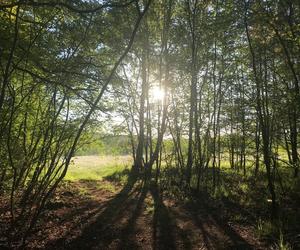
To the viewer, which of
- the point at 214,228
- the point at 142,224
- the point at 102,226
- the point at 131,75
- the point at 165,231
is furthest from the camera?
the point at 131,75

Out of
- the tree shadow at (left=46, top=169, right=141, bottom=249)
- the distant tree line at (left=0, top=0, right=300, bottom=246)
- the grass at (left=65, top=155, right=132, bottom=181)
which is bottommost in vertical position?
the tree shadow at (left=46, top=169, right=141, bottom=249)

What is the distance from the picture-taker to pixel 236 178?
15844 millimetres

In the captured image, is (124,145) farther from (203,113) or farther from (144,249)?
(144,249)

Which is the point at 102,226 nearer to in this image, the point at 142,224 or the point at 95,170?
the point at 142,224

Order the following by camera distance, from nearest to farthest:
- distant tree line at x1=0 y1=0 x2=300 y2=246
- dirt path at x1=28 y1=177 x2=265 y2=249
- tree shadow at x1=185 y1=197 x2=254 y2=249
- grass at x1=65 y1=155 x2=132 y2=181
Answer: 1. distant tree line at x1=0 y1=0 x2=300 y2=246
2. tree shadow at x1=185 y1=197 x2=254 y2=249
3. dirt path at x1=28 y1=177 x2=265 y2=249
4. grass at x1=65 y1=155 x2=132 y2=181

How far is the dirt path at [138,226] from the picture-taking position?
6453 millimetres

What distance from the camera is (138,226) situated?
7812 millimetres

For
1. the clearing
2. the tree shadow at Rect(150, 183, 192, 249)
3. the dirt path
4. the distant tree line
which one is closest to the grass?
the distant tree line

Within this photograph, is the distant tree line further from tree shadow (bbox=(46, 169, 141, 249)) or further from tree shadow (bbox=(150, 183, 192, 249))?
tree shadow (bbox=(150, 183, 192, 249))

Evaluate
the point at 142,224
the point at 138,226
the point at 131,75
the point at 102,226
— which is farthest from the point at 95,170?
the point at 138,226

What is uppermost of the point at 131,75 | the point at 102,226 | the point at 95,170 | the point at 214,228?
the point at 131,75

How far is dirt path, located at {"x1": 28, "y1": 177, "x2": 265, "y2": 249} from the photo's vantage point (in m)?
6.45

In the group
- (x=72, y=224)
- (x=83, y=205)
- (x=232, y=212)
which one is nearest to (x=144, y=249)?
(x=72, y=224)

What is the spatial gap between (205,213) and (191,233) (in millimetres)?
1948
